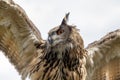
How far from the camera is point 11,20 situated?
22484 mm

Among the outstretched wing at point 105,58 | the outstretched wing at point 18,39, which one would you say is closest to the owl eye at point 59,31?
the outstretched wing at point 18,39

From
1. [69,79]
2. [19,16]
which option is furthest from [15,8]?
[69,79]

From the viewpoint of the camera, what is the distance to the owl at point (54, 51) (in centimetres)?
2178

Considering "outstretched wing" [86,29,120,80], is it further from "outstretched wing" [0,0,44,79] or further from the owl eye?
the owl eye

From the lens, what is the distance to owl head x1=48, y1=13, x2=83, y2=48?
21500 mm

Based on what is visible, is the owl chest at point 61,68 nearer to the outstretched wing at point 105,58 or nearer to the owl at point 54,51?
the owl at point 54,51

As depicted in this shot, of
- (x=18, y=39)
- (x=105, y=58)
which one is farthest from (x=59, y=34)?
(x=105, y=58)

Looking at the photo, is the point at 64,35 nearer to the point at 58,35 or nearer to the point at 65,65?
the point at 58,35

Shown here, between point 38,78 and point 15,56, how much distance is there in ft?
3.23

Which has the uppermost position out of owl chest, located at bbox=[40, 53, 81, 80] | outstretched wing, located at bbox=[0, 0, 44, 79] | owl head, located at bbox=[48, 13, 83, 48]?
outstretched wing, located at bbox=[0, 0, 44, 79]

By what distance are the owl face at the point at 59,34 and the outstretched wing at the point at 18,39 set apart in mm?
844

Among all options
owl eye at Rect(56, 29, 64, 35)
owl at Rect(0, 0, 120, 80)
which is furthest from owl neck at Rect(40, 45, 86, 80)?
owl eye at Rect(56, 29, 64, 35)

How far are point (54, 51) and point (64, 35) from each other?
405 millimetres

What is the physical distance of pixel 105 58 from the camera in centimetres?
2305
